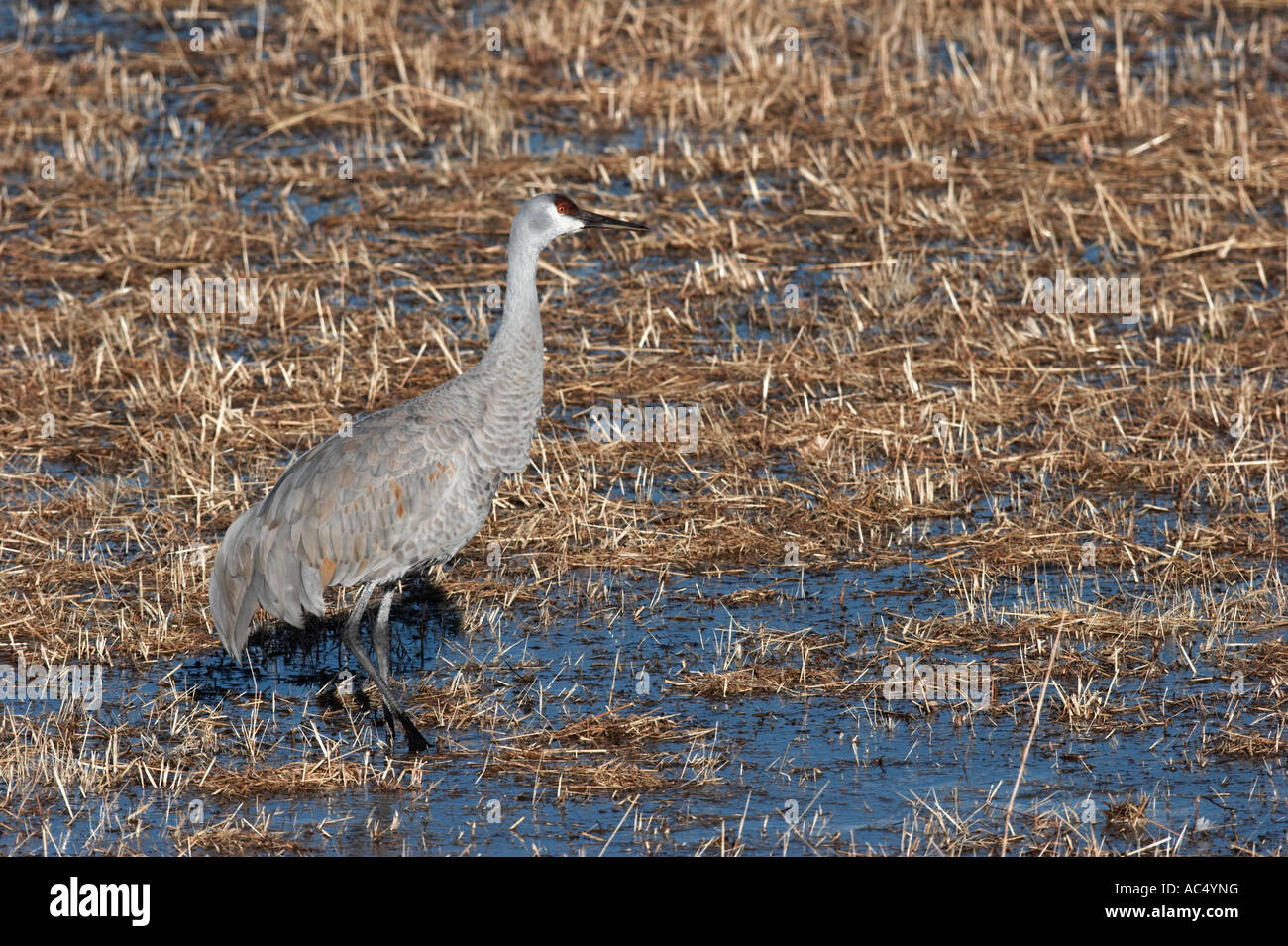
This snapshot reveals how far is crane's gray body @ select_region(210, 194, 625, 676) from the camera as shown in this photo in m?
5.70

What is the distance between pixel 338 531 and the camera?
573 cm

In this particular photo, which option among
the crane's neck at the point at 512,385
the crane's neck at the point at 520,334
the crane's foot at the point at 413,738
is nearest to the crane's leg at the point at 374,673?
the crane's foot at the point at 413,738

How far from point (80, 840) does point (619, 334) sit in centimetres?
459

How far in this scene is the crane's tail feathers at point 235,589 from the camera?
5820 mm

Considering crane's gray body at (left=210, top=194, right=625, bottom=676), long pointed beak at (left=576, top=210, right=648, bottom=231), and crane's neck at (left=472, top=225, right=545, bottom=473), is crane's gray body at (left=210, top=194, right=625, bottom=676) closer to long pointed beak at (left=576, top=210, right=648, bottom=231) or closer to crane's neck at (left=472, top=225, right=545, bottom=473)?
crane's neck at (left=472, top=225, right=545, bottom=473)

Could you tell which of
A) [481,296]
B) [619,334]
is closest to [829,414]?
[619,334]

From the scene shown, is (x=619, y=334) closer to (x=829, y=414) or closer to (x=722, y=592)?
(x=829, y=414)

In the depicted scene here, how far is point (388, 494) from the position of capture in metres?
5.68

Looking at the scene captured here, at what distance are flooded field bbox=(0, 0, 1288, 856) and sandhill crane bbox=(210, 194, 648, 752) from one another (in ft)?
1.21

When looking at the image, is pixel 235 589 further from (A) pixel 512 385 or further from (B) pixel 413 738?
(A) pixel 512 385

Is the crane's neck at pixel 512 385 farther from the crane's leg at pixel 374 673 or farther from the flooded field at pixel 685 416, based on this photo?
the flooded field at pixel 685 416

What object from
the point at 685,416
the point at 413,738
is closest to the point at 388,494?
the point at 413,738

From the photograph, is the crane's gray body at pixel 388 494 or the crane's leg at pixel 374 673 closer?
the crane's leg at pixel 374 673

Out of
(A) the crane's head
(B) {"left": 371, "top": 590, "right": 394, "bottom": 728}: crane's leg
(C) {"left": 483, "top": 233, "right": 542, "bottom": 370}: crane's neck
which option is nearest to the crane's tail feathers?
(B) {"left": 371, "top": 590, "right": 394, "bottom": 728}: crane's leg
